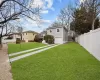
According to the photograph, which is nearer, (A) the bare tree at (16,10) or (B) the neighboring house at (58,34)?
(A) the bare tree at (16,10)

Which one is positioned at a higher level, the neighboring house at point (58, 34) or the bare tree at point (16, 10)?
the bare tree at point (16, 10)

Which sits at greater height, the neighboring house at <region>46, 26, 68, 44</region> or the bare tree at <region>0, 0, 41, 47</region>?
the bare tree at <region>0, 0, 41, 47</region>

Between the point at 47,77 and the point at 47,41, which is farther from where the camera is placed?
the point at 47,41

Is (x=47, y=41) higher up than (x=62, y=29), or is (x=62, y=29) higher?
(x=62, y=29)

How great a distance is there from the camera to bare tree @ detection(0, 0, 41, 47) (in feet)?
59.0

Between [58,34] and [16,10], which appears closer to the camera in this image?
[16,10]

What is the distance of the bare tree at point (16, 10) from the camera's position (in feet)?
59.0

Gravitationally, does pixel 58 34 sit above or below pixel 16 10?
below

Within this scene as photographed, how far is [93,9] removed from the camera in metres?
29.2

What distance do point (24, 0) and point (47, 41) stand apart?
1917 cm

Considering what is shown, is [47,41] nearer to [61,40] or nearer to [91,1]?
[61,40]

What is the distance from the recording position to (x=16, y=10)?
19422 millimetres

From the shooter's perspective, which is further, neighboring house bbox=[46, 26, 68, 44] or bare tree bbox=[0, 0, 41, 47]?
neighboring house bbox=[46, 26, 68, 44]

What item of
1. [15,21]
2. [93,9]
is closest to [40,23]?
[15,21]
